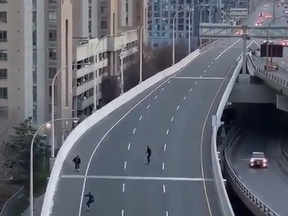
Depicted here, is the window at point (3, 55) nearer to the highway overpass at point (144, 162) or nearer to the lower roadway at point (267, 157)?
the highway overpass at point (144, 162)

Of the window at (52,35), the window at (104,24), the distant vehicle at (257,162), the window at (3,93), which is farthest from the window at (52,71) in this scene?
the window at (104,24)

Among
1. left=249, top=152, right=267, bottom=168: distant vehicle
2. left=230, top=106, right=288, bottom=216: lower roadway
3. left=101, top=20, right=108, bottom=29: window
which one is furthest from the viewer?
left=101, top=20, right=108, bottom=29: window

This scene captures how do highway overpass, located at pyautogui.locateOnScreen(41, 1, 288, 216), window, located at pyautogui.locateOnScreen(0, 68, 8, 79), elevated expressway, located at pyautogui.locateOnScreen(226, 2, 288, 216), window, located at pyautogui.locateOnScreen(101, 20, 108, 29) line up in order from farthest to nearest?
window, located at pyautogui.locateOnScreen(101, 20, 108, 29) → window, located at pyautogui.locateOnScreen(0, 68, 8, 79) → elevated expressway, located at pyautogui.locateOnScreen(226, 2, 288, 216) → highway overpass, located at pyautogui.locateOnScreen(41, 1, 288, 216)

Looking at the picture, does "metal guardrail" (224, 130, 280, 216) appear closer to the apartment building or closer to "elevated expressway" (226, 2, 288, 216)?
"elevated expressway" (226, 2, 288, 216)

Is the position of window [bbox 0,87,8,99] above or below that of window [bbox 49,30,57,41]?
below

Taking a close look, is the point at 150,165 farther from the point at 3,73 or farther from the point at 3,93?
the point at 3,73

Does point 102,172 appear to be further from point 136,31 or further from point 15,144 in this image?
point 136,31

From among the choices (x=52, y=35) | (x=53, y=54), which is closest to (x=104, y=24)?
(x=52, y=35)

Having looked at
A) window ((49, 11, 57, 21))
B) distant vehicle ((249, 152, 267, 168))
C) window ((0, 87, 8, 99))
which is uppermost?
window ((49, 11, 57, 21))

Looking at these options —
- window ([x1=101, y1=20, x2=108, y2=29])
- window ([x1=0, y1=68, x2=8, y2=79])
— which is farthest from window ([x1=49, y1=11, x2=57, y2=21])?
window ([x1=101, y1=20, x2=108, y2=29])
